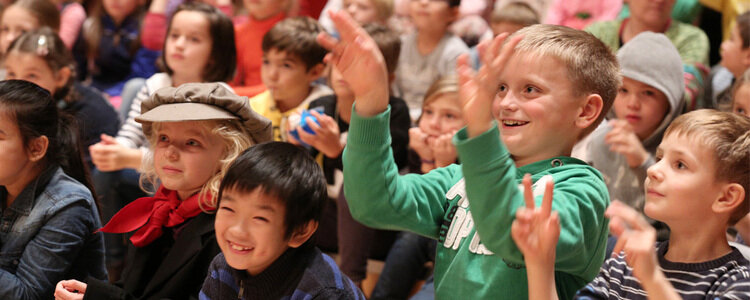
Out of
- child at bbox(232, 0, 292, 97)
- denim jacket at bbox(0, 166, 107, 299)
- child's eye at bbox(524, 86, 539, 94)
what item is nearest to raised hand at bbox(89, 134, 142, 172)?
denim jacket at bbox(0, 166, 107, 299)

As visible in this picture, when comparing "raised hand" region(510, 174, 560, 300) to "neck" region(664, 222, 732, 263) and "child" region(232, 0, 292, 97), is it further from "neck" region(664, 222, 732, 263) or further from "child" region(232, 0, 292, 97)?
"child" region(232, 0, 292, 97)

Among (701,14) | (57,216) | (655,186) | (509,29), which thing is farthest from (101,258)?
(701,14)

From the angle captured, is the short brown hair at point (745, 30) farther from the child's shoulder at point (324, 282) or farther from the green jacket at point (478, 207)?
the child's shoulder at point (324, 282)

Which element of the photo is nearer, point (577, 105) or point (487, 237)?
point (487, 237)

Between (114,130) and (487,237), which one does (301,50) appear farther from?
(487,237)

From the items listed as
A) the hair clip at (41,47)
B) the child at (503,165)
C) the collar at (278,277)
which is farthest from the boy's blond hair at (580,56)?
the hair clip at (41,47)

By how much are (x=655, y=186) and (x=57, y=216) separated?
1417 mm

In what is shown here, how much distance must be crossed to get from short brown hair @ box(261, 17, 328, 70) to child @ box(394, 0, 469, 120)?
1.92ft

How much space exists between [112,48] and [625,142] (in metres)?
2.94

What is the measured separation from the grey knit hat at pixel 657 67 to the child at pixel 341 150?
32.0 inches

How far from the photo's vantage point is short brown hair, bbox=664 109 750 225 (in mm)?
1572

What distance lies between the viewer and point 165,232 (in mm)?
1961

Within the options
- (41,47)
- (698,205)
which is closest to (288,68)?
(41,47)

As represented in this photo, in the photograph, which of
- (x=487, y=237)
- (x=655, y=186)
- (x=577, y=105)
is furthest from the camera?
(x=655, y=186)
